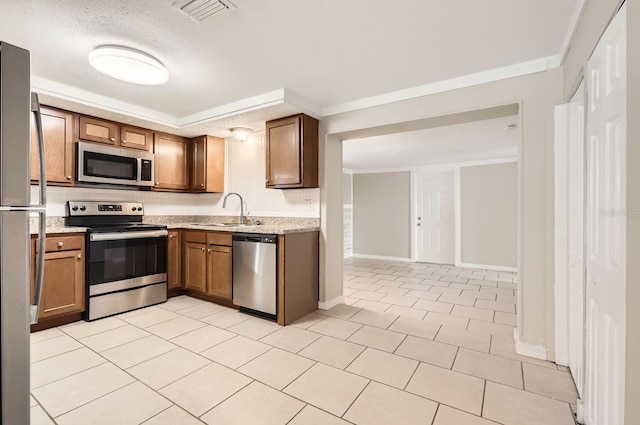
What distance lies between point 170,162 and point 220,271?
71.1 inches

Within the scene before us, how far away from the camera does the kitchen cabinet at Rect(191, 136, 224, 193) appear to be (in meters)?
4.28

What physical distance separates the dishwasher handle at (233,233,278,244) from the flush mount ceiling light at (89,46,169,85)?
64.2 inches

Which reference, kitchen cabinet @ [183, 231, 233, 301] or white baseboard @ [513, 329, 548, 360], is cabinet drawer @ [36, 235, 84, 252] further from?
white baseboard @ [513, 329, 548, 360]

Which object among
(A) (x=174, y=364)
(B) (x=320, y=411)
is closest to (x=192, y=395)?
(A) (x=174, y=364)

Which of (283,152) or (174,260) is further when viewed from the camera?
(174,260)

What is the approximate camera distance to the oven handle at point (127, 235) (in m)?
3.06

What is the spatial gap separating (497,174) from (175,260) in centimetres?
601

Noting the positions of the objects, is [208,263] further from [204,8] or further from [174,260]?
[204,8]

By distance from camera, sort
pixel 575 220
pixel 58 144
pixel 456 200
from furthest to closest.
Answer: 1. pixel 456 200
2. pixel 58 144
3. pixel 575 220

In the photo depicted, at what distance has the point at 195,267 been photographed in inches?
150

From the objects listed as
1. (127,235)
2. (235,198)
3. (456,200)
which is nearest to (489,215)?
(456,200)

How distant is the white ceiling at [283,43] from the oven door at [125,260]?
1406mm


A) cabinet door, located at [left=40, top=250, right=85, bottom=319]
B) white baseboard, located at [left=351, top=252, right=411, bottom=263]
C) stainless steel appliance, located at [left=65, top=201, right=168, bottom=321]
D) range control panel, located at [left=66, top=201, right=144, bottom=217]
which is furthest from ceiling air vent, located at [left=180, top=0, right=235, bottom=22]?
white baseboard, located at [left=351, top=252, right=411, bottom=263]

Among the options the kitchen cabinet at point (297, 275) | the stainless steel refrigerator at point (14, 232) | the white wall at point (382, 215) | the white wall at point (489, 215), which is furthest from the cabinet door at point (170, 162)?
the white wall at point (489, 215)
